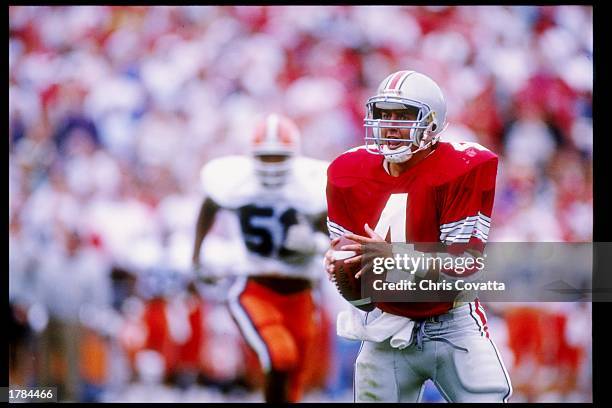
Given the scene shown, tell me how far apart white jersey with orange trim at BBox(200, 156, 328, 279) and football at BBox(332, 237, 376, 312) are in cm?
35

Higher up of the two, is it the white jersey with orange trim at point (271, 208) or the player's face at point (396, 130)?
the player's face at point (396, 130)

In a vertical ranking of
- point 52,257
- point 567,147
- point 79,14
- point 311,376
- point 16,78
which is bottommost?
point 311,376

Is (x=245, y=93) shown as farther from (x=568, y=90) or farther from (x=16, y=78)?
(x=568, y=90)

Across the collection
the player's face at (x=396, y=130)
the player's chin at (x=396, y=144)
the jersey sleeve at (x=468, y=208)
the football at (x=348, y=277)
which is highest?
the player's face at (x=396, y=130)

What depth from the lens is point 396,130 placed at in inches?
135

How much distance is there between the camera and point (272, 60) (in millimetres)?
4004

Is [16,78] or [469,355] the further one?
[16,78]

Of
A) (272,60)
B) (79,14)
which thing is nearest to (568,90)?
(272,60)

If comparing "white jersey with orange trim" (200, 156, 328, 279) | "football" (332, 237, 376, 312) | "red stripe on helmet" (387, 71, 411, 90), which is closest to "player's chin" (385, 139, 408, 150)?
"red stripe on helmet" (387, 71, 411, 90)

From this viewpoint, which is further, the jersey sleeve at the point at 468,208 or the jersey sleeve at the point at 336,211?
the jersey sleeve at the point at 336,211

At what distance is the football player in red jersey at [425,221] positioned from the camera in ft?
11.0

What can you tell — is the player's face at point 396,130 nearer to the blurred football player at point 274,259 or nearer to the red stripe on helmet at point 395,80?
the red stripe on helmet at point 395,80

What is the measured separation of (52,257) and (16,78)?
2.37 feet

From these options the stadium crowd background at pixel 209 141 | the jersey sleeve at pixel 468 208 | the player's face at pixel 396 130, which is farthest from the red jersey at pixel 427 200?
the stadium crowd background at pixel 209 141
